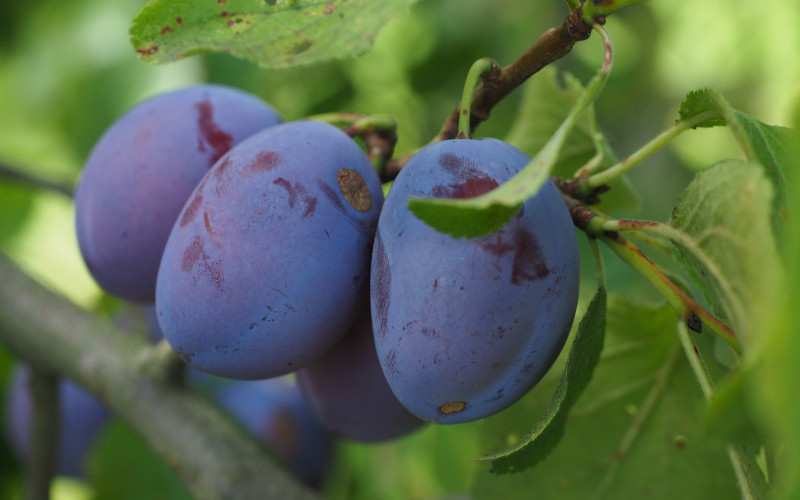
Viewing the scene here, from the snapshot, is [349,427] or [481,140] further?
[349,427]

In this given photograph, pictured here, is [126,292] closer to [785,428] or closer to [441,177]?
[441,177]

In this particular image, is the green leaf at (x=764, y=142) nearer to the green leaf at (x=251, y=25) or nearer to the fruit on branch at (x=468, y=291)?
the fruit on branch at (x=468, y=291)

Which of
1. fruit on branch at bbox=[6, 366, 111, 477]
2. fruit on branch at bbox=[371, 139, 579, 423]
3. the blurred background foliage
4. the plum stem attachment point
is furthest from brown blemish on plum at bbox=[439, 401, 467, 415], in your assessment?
fruit on branch at bbox=[6, 366, 111, 477]

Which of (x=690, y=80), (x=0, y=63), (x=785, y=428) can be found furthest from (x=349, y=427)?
(x=690, y=80)

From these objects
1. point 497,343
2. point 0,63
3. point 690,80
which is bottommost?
point 690,80

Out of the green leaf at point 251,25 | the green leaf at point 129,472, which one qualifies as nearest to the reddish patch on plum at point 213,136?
the green leaf at point 251,25

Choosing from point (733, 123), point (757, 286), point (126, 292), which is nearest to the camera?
point (757, 286)

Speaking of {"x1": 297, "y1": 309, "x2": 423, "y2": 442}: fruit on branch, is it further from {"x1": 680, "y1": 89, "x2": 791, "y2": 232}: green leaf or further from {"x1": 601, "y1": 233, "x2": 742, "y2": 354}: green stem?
{"x1": 680, "y1": 89, "x2": 791, "y2": 232}: green leaf

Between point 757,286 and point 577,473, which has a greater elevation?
point 757,286
